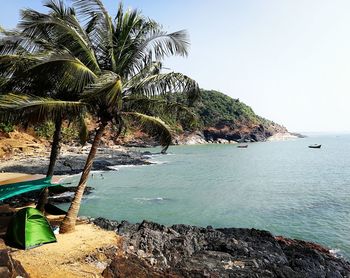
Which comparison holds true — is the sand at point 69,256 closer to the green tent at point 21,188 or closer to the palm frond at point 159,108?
the green tent at point 21,188

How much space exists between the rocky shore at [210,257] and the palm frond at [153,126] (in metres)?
4.07

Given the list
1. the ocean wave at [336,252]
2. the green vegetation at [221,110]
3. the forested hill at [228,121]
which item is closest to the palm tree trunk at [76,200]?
the ocean wave at [336,252]

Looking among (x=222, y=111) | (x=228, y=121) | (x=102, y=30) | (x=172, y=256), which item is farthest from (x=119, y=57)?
(x=222, y=111)

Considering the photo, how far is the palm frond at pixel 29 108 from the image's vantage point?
363 inches

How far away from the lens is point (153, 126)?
39.7 ft

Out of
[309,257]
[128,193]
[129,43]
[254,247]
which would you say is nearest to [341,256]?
[309,257]

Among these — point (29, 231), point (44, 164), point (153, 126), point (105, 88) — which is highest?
point (105, 88)

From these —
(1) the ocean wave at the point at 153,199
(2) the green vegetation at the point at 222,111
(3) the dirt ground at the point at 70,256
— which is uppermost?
(2) the green vegetation at the point at 222,111

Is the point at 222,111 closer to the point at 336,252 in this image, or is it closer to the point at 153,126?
the point at 336,252

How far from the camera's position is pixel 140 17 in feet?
41.4

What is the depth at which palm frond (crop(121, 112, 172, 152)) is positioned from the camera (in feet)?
39.2

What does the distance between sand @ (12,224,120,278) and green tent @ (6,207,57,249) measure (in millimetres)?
281

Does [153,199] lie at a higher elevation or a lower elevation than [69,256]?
lower

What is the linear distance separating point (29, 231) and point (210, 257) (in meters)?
6.85
